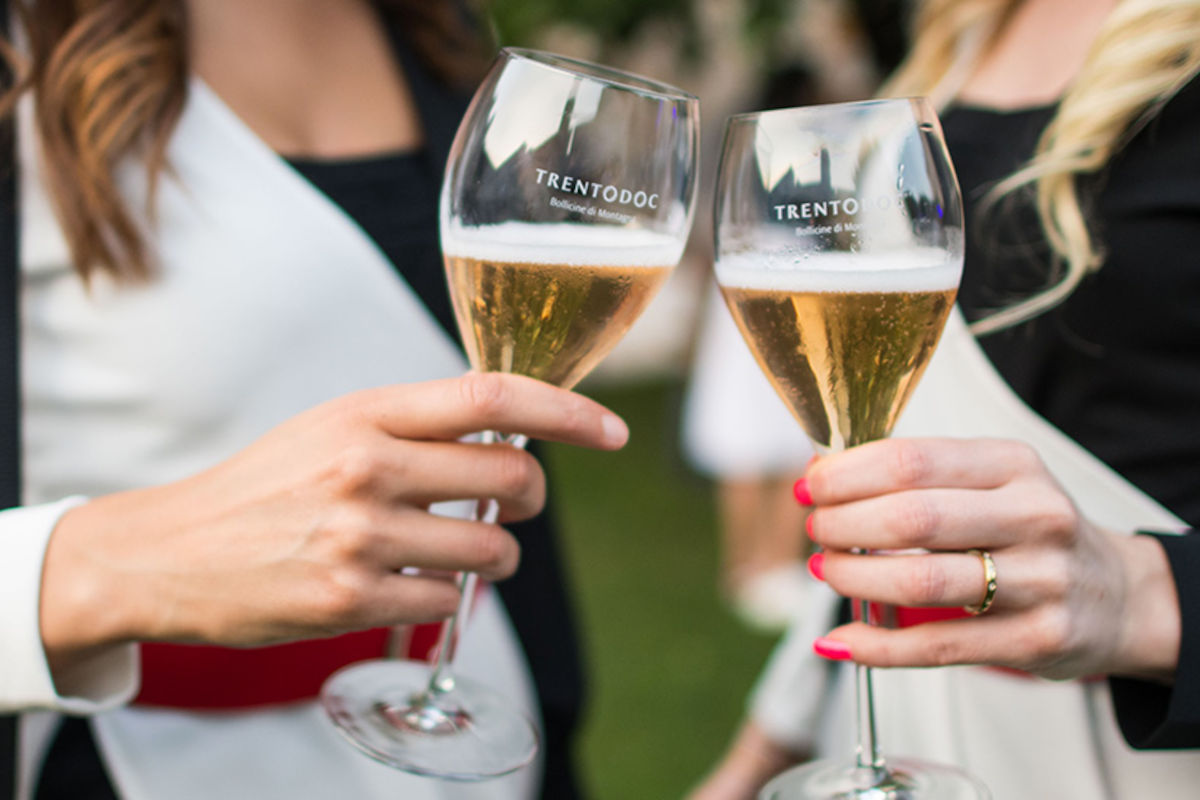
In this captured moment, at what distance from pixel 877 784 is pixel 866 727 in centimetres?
6

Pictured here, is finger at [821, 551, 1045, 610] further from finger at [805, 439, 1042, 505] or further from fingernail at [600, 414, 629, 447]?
fingernail at [600, 414, 629, 447]

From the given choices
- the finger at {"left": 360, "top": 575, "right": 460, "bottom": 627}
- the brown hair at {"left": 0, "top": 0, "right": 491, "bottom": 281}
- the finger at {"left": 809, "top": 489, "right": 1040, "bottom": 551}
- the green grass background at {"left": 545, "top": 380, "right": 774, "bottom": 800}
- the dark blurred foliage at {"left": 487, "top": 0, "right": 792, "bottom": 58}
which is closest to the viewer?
the finger at {"left": 809, "top": 489, "right": 1040, "bottom": 551}

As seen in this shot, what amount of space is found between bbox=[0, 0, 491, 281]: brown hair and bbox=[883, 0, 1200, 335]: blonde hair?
1.10 metres

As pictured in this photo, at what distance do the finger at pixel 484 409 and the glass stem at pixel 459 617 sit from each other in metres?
0.06

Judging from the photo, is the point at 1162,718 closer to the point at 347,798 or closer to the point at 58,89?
the point at 347,798

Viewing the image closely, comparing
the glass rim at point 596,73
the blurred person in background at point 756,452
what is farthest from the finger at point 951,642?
the blurred person in background at point 756,452

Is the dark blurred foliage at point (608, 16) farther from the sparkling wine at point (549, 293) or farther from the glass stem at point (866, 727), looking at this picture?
the glass stem at point (866, 727)

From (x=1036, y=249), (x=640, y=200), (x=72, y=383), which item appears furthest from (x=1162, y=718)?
(x=72, y=383)

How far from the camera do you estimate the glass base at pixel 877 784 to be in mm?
949

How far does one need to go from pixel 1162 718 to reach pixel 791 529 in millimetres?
4798

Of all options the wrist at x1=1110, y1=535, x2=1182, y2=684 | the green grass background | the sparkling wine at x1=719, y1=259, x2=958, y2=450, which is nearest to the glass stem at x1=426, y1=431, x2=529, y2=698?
the sparkling wine at x1=719, y1=259, x2=958, y2=450

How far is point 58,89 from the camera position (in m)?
1.30

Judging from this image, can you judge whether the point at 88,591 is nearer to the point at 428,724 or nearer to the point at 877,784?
the point at 428,724

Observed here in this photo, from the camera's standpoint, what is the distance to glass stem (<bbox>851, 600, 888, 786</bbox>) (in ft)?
3.09
